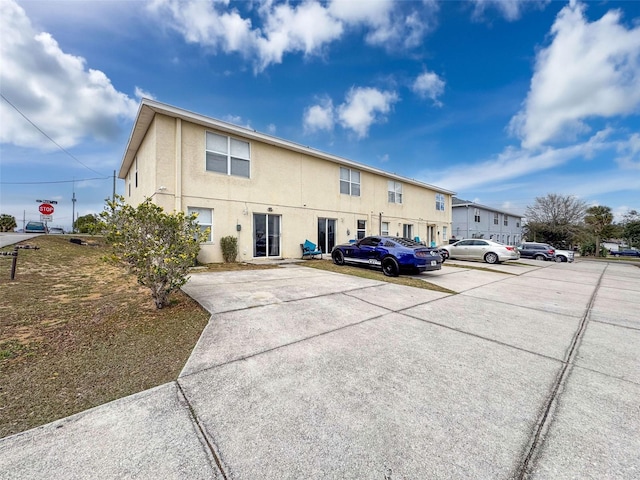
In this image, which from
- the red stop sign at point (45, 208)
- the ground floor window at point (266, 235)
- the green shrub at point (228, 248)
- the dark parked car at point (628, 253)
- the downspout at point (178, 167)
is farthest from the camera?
the dark parked car at point (628, 253)

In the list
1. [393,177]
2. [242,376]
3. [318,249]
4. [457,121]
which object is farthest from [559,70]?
[242,376]

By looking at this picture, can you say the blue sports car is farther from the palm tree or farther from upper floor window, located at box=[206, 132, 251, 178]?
the palm tree

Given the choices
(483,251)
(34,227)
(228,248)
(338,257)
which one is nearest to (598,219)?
(483,251)

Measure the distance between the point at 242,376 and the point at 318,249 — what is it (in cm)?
1177

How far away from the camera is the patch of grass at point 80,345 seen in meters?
2.20

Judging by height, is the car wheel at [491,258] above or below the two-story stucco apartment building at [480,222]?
below

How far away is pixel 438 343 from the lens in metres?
3.54

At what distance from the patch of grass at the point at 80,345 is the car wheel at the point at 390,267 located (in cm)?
635

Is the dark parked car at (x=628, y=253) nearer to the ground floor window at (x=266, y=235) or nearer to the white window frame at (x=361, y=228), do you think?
the white window frame at (x=361, y=228)

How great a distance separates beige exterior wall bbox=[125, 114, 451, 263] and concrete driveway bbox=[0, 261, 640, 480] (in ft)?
24.2

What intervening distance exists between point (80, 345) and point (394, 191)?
1920cm

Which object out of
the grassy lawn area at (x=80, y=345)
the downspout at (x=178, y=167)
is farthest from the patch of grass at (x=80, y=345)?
the downspout at (x=178, y=167)

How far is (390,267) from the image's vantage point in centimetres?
906

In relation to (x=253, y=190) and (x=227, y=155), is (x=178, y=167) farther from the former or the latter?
(x=253, y=190)
